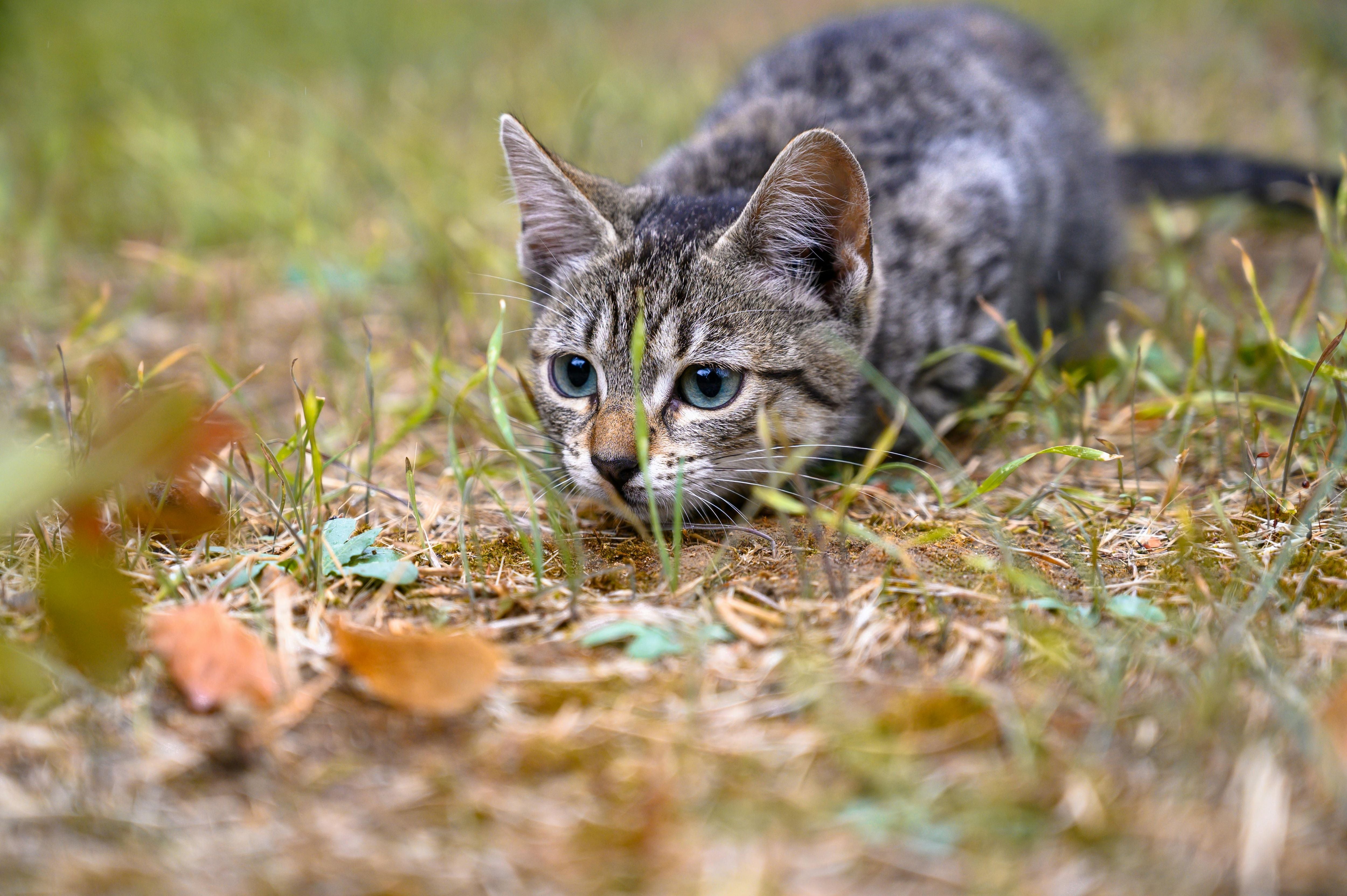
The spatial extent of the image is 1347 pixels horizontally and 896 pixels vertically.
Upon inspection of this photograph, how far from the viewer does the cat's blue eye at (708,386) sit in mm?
2416

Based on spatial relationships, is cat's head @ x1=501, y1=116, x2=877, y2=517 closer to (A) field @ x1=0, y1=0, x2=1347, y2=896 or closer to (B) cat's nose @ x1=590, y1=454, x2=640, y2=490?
(B) cat's nose @ x1=590, y1=454, x2=640, y2=490

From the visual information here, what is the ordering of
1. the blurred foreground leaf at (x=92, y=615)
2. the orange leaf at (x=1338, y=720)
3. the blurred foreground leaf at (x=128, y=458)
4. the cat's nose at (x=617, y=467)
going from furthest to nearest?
the cat's nose at (x=617, y=467), the blurred foreground leaf at (x=92, y=615), the orange leaf at (x=1338, y=720), the blurred foreground leaf at (x=128, y=458)

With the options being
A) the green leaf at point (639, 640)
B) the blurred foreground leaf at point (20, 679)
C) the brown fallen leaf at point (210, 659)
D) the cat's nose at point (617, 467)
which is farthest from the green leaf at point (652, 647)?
the blurred foreground leaf at point (20, 679)

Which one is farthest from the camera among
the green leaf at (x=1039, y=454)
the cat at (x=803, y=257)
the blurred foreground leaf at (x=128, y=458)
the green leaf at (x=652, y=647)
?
the cat at (x=803, y=257)

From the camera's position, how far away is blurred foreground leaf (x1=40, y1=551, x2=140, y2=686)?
1521mm

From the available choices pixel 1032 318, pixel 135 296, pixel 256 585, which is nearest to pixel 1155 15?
pixel 1032 318

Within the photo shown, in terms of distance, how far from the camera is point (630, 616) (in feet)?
6.30

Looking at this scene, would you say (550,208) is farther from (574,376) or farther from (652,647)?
(652,647)

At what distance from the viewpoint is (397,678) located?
1.65 metres

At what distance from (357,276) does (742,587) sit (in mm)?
2789

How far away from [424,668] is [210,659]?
1.26 feet

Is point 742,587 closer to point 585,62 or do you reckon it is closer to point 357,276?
point 357,276

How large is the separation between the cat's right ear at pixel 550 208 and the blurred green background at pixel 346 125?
798 millimetres

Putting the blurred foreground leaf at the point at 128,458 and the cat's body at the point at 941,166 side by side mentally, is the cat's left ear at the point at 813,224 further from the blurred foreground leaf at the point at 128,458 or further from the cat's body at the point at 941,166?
the blurred foreground leaf at the point at 128,458
